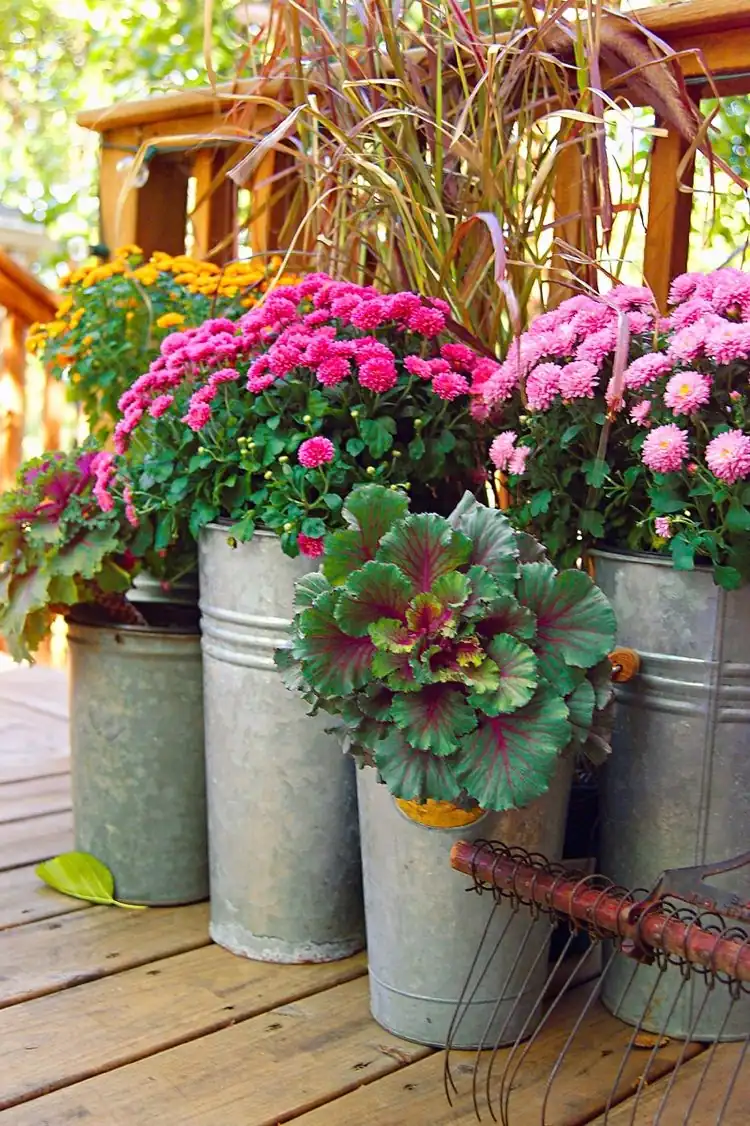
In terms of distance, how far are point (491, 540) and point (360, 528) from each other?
144mm

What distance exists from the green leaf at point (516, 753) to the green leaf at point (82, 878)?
2.58ft

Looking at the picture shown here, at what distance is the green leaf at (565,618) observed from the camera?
4.17 feet

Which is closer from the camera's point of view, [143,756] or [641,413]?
[641,413]

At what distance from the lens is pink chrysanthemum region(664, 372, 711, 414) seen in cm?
126

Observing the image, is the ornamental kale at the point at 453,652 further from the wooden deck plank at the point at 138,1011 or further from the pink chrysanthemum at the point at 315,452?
the wooden deck plank at the point at 138,1011

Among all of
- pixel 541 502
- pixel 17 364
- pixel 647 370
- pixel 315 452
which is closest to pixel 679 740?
pixel 541 502

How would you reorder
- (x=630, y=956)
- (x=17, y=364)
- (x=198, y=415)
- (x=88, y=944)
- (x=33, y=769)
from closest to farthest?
(x=630, y=956) < (x=198, y=415) < (x=88, y=944) < (x=33, y=769) < (x=17, y=364)

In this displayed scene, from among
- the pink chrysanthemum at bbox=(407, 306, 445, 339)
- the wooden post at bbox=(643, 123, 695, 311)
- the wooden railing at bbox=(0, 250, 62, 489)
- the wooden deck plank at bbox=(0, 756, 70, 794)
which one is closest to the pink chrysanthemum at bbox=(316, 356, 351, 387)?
the pink chrysanthemum at bbox=(407, 306, 445, 339)

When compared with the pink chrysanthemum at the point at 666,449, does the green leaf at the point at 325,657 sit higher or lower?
lower

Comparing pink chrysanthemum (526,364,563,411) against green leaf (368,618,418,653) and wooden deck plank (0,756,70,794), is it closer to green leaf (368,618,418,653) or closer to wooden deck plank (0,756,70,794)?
green leaf (368,618,418,653)

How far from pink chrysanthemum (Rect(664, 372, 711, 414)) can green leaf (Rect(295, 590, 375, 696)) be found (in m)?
0.41

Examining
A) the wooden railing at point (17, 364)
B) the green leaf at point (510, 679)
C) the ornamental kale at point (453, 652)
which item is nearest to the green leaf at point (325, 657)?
the ornamental kale at point (453, 652)

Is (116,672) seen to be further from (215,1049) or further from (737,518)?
(737,518)

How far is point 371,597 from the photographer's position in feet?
4.22
